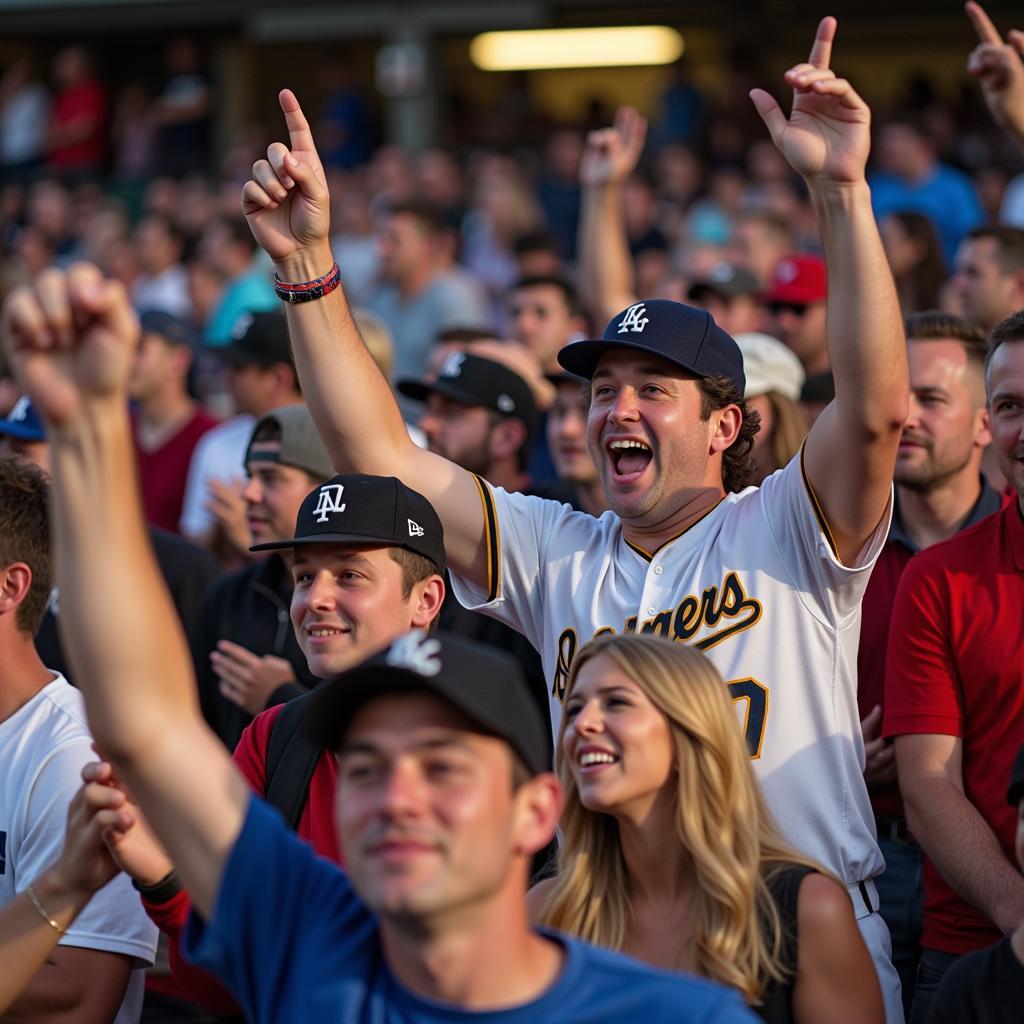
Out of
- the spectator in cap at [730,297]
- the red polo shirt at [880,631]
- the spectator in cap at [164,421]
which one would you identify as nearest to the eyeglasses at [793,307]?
the spectator in cap at [730,297]

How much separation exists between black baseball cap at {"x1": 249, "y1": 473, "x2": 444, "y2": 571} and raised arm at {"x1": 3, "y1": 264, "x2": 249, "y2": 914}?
1.42 meters

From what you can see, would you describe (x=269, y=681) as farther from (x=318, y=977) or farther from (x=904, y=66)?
(x=904, y=66)

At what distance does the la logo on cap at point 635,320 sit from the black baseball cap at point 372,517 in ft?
2.03

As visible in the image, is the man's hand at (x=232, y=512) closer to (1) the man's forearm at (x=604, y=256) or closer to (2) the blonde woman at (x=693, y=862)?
(1) the man's forearm at (x=604, y=256)

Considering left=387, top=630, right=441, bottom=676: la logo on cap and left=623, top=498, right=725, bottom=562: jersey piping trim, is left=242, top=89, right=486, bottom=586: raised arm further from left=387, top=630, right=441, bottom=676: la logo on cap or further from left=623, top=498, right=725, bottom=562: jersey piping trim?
left=387, top=630, right=441, bottom=676: la logo on cap

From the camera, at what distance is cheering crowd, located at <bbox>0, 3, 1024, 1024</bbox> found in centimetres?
238

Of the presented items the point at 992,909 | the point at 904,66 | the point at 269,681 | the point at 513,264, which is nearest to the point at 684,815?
the point at 992,909

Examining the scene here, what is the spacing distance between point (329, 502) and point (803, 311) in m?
3.71

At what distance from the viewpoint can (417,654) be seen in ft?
7.97

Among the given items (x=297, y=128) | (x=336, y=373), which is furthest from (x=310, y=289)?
(x=297, y=128)

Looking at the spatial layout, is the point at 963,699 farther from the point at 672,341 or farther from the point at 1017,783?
the point at 672,341

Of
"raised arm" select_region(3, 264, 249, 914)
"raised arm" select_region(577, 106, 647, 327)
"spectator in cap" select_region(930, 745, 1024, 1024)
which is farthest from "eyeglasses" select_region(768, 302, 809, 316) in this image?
"raised arm" select_region(3, 264, 249, 914)

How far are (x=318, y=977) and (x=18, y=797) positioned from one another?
1.47m

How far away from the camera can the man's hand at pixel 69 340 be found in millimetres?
2234
